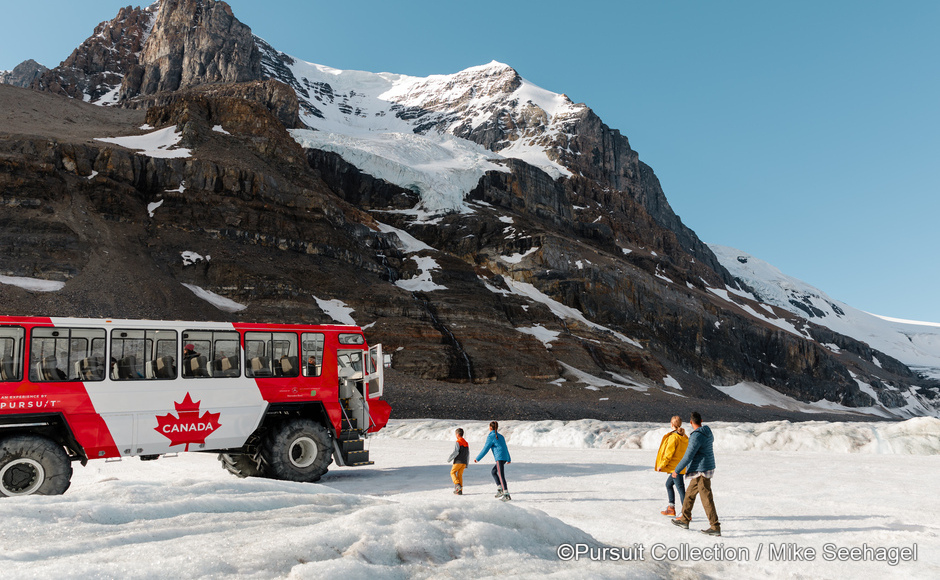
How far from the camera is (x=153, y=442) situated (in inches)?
496

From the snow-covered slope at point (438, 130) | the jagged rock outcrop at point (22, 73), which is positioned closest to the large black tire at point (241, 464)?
the snow-covered slope at point (438, 130)

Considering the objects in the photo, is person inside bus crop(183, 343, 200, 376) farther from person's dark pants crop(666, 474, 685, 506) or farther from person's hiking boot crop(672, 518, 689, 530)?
person's hiking boot crop(672, 518, 689, 530)

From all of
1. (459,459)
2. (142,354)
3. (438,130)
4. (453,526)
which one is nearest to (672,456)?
(453,526)

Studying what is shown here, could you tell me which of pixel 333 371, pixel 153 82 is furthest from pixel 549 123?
pixel 333 371

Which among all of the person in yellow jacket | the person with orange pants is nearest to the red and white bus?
the person with orange pants

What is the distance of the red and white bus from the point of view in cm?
1131

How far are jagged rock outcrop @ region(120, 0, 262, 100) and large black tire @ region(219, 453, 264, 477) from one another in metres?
139

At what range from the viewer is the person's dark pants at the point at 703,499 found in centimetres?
870

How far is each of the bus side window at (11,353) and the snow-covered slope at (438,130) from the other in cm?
9349

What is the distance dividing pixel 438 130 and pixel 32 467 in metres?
176

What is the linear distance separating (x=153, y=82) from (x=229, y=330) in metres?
149

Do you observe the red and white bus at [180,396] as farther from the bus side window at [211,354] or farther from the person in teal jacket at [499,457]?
the person in teal jacket at [499,457]

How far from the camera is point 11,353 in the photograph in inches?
444

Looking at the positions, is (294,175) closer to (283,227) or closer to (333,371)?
(283,227)
